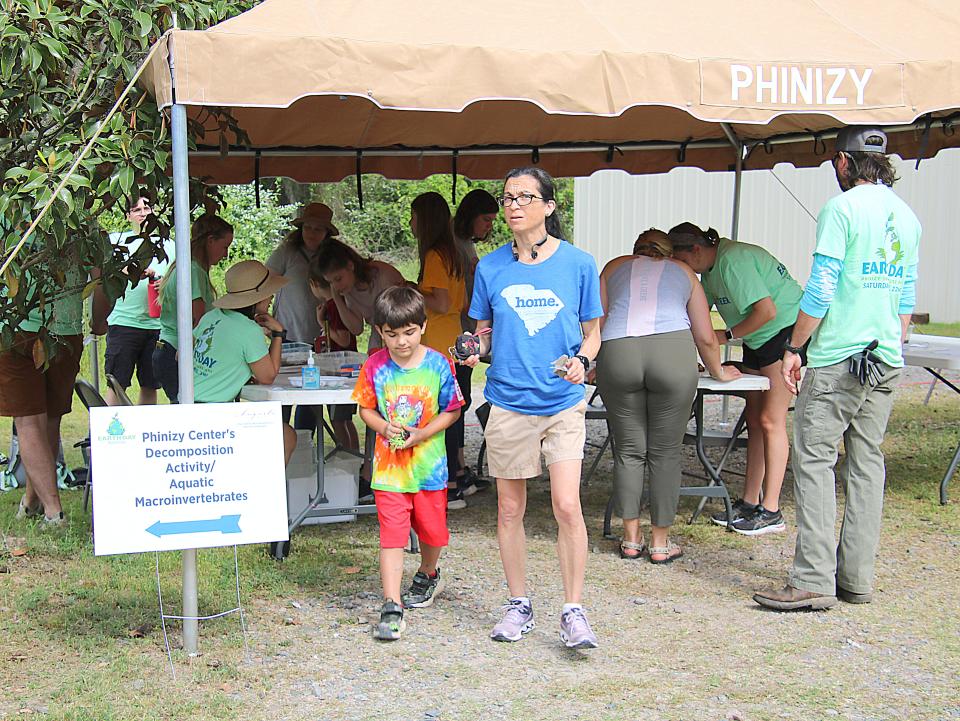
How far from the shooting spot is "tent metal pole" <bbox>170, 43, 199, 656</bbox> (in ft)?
13.0

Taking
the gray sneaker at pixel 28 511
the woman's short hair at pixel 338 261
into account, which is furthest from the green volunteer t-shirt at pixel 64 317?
the woman's short hair at pixel 338 261

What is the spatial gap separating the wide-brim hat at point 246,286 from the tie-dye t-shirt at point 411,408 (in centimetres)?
98

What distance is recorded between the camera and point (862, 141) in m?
4.52

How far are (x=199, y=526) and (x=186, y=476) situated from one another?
187 mm

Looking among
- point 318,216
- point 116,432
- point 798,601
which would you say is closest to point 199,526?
point 116,432

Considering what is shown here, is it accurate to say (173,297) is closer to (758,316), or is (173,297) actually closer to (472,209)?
(472,209)

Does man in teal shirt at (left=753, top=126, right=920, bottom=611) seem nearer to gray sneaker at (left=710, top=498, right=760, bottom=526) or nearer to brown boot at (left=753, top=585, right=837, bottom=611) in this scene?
brown boot at (left=753, top=585, right=837, bottom=611)

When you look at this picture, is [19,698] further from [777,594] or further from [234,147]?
[234,147]

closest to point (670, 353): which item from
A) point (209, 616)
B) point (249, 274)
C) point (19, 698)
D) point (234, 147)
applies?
point (249, 274)

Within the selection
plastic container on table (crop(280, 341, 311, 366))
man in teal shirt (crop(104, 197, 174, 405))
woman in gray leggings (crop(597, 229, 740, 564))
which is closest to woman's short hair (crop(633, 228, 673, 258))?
woman in gray leggings (crop(597, 229, 740, 564))

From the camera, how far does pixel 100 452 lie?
3.88 m

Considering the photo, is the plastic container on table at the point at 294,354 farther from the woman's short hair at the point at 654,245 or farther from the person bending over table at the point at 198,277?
the woman's short hair at the point at 654,245

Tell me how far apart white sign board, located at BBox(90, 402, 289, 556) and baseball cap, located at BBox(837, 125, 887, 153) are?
8.33 ft

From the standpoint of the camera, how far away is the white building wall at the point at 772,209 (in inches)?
647
